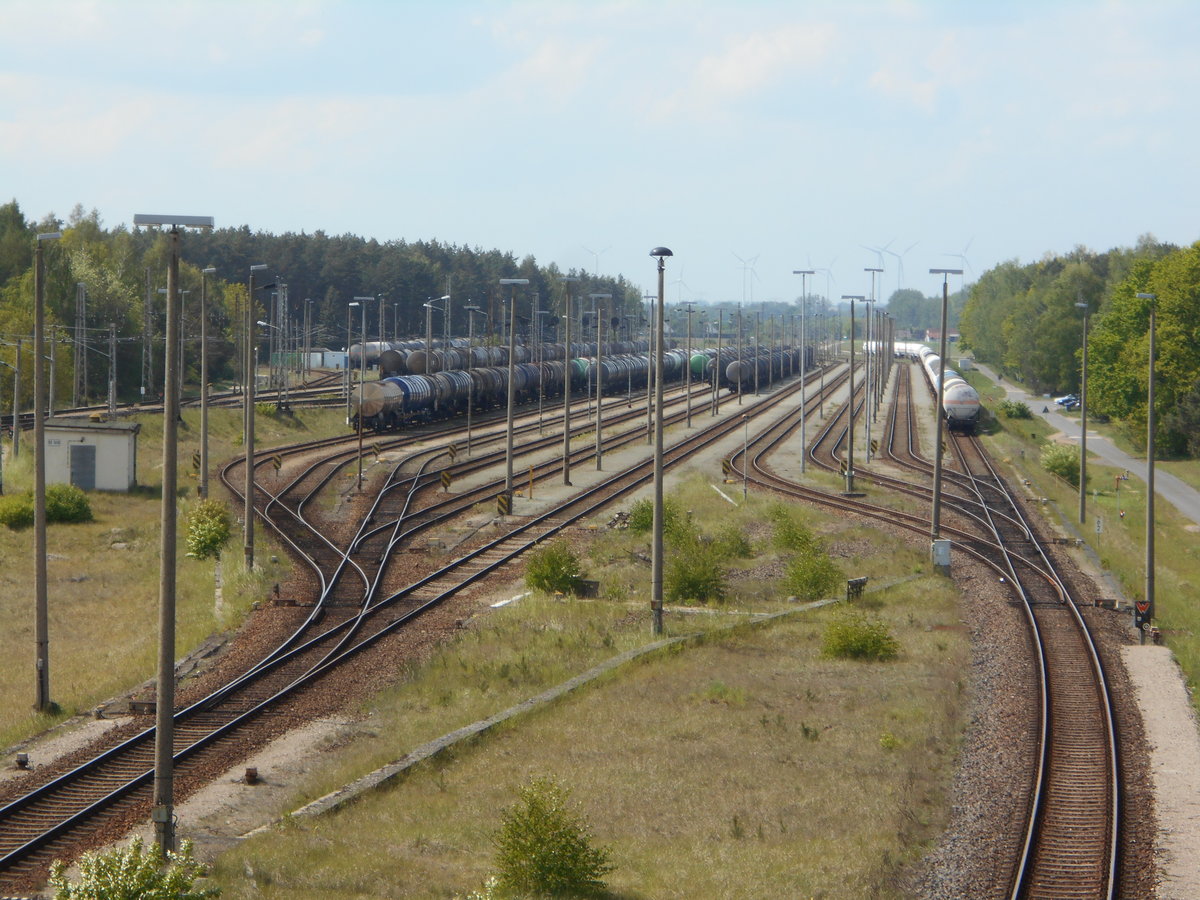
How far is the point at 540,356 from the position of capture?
96625mm

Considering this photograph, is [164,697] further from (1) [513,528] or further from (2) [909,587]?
(1) [513,528]

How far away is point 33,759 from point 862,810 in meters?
11.5

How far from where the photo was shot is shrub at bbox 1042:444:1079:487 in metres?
59.0

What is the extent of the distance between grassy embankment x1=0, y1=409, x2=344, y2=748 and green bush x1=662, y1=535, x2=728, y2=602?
9.32 m

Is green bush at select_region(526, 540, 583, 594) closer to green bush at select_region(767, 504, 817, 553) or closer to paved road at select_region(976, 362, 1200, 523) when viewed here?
green bush at select_region(767, 504, 817, 553)

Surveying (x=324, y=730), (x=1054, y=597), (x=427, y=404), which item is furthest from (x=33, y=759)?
(x=427, y=404)

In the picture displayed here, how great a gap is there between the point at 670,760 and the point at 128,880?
8582 mm

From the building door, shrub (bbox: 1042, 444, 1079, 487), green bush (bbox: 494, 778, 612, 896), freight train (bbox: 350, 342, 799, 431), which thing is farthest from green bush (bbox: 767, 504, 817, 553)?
shrub (bbox: 1042, 444, 1079, 487)

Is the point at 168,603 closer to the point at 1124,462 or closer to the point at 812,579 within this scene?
the point at 812,579

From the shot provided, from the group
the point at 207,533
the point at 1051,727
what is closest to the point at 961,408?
the point at 207,533

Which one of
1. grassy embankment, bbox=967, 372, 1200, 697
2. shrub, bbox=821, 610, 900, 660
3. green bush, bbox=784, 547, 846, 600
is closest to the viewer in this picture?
shrub, bbox=821, 610, 900, 660

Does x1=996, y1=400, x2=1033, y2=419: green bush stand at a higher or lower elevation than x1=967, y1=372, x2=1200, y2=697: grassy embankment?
higher

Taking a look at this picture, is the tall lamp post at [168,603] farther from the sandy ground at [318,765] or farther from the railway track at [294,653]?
the railway track at [294,653]

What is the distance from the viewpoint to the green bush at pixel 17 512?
4144 centimetres
